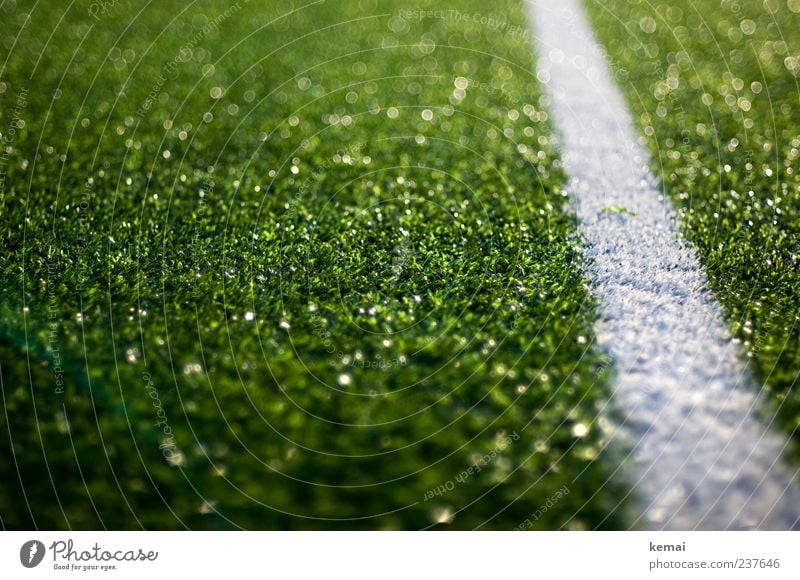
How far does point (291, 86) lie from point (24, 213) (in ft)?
7.92

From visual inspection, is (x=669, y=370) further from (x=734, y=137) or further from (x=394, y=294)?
(x=734, y=137)

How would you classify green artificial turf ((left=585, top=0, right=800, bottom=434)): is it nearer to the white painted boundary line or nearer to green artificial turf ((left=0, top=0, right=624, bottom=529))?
the white painted boundary line

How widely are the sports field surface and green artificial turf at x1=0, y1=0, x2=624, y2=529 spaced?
1 centimetres

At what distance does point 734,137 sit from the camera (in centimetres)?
446

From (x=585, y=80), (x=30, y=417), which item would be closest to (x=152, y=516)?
(x=30, y=417)

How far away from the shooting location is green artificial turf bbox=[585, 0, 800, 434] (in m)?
2.87

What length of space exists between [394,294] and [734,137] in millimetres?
3020

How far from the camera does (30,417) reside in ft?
7.61

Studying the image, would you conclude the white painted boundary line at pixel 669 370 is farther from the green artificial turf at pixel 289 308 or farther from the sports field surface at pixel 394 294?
the green artificial turf at pixel 289 308

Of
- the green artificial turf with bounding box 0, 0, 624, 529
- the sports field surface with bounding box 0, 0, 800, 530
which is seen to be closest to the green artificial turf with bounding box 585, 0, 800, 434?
the sports field surface with bounding box 0, 0, 800, 530

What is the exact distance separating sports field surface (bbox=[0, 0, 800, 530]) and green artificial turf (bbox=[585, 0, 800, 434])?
0.02 m

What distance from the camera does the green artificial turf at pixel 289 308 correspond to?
214cm

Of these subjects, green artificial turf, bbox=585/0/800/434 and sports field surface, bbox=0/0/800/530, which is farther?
green artificial turf, bbox=585/0/800/434

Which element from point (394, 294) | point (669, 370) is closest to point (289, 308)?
point (394, 294)
